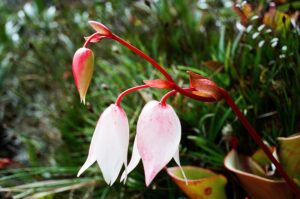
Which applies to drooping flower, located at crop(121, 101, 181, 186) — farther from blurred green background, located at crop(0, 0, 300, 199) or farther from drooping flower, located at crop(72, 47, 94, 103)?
blurred green background, located at crop(0, 0, 300, 199)

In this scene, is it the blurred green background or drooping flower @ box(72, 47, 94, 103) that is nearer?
drooping flower @ box(72, 47, 94, 103)

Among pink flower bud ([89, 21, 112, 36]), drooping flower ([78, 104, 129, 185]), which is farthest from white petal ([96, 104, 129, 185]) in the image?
pink flower bud ([89, 21, 112, 36])

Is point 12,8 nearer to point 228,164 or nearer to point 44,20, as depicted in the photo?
point 44,20

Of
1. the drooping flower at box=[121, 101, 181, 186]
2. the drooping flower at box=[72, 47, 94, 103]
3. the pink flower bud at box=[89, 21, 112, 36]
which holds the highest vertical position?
the pink flower bud at box=[89, 21, 112, 36]

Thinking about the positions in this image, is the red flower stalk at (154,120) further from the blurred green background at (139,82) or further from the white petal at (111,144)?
the blurred green background at (139,82)

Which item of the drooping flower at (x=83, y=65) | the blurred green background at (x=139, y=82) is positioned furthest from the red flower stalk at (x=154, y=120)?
the blurred green background at (x=139, y=82)

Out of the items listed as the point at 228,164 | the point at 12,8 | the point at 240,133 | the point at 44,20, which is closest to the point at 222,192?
the point at 228,164

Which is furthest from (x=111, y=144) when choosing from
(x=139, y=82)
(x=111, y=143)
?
(x=139, y=82)
